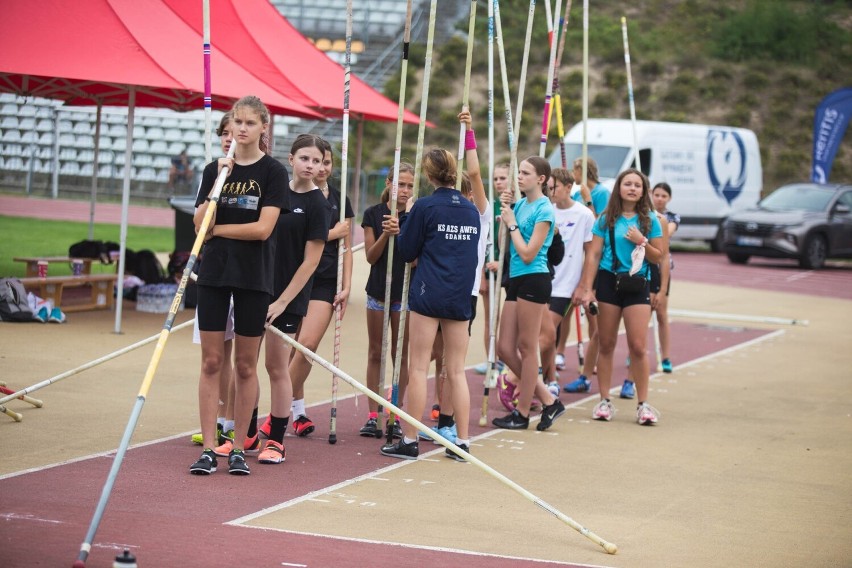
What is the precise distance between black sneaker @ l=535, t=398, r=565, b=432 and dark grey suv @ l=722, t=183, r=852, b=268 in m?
19.9

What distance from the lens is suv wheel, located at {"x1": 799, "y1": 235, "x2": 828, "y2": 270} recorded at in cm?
2806

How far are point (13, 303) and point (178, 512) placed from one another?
25.6 feet

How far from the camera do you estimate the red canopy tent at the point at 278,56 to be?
51.3 feet

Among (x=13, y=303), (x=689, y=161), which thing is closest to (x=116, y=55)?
(x=13, y=303)

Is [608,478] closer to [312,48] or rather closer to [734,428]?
[734,428]

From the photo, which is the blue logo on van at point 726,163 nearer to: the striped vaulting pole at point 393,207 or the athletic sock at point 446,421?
the striped vaulting pole at point 393,207

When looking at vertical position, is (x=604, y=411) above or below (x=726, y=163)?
below

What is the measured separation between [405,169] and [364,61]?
34.6 meters

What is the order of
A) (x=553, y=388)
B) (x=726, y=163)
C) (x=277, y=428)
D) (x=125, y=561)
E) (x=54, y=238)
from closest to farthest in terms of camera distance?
(x=125, y=561) < (x=277, y=428) < (x=553, y=388) < (x=54, y=238) < (x=726, y=163)

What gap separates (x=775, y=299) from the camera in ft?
70.4

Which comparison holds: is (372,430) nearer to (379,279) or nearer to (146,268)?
(379,279)

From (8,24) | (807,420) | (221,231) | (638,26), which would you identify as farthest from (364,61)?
(221,231)

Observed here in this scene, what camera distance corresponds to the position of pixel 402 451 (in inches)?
313

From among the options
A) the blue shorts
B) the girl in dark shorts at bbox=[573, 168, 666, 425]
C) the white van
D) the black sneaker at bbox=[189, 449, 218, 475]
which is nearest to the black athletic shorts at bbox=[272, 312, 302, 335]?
the black sneaker at bbox=[189, 449, 218, 475]
